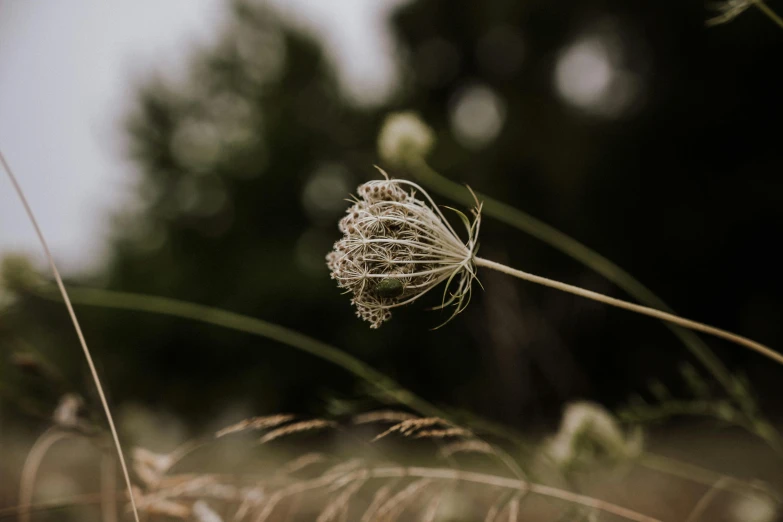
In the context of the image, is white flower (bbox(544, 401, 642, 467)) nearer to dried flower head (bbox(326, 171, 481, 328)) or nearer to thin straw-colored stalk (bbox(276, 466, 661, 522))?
thin straw-colored stalk (bbox(276, 466, 661, 522))

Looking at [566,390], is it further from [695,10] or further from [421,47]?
[421,47]

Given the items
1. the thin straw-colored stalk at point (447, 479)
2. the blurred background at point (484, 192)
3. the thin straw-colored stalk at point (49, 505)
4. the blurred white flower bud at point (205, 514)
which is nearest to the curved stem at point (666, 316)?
the thin straw-colored stalk at point (447, 479)

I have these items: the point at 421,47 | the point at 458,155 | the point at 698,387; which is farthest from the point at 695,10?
the point at 698,387

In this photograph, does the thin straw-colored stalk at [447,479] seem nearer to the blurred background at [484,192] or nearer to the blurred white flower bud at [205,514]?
the blurred white flower bud at [205,514]

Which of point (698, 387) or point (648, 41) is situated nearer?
point (698, 387)

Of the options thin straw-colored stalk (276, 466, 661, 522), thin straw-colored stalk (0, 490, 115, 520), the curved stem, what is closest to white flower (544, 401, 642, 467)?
thin straw-colored stalk (276, 466, 661, 522)

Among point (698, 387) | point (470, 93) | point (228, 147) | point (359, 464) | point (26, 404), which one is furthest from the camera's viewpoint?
point (228, 147)
